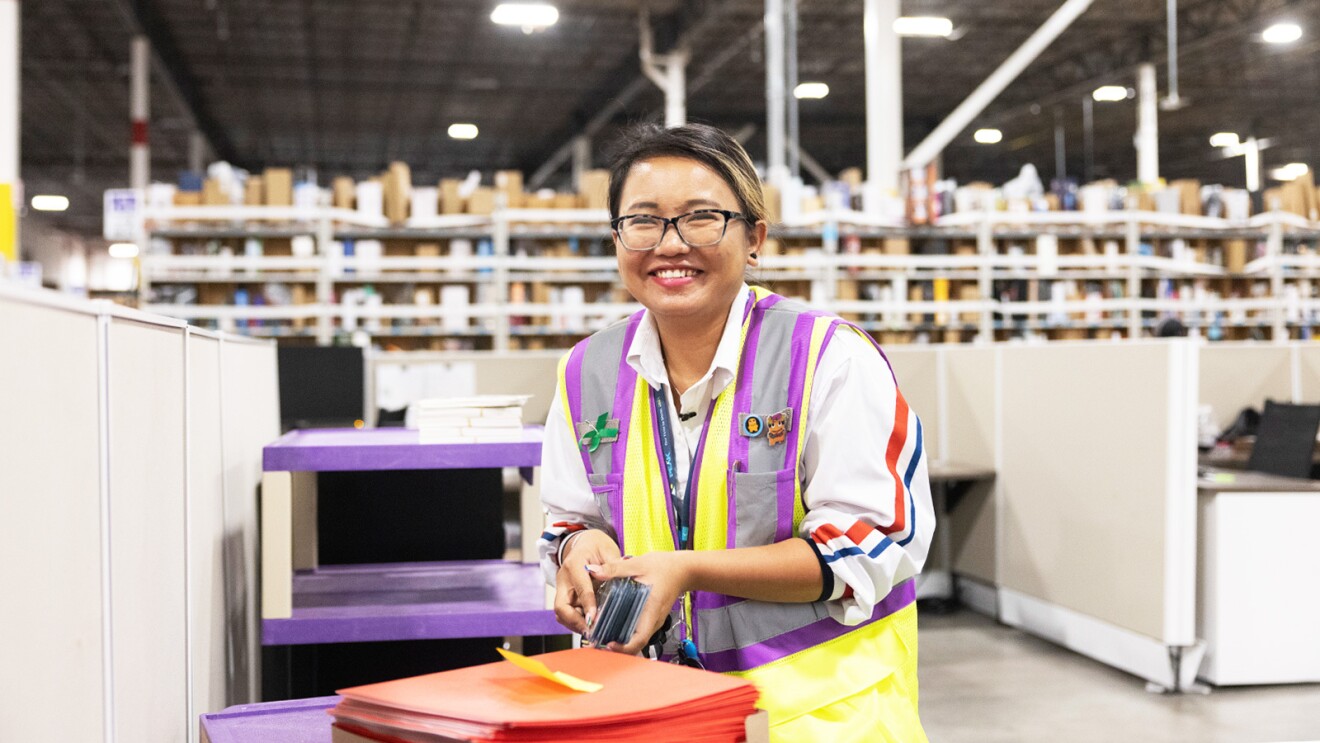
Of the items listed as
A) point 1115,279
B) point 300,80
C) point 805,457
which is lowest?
point 805,457

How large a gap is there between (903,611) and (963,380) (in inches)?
190

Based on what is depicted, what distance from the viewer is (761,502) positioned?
128cm

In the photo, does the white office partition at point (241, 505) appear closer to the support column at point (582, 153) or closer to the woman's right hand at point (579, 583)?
the woman's right hand at point (579, 583)

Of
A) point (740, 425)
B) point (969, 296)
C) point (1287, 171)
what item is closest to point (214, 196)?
point (969, 296)

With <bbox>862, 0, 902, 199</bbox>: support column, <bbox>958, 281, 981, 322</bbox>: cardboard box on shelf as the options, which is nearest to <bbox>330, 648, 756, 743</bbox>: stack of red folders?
<bbox>958, 281, 981, 322</bbox>: cardboard box on shelf

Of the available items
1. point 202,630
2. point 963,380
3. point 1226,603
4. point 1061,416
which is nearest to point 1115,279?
point 963,380

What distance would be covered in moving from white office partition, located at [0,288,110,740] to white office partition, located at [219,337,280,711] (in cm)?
102

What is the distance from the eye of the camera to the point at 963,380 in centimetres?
599

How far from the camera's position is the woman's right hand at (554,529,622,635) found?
1.22m

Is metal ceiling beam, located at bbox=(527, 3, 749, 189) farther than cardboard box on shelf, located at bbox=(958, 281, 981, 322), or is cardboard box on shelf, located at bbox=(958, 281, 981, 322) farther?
metal ceiling beam, located at bbox=(527, 3, 749, 189)

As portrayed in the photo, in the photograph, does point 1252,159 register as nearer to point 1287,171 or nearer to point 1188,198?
point 1287,171

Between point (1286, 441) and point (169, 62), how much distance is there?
14.0 m

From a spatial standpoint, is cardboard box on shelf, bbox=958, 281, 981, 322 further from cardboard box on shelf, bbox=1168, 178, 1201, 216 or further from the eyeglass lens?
the eyeglass lens

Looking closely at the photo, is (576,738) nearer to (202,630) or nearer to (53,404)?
(53,404)
